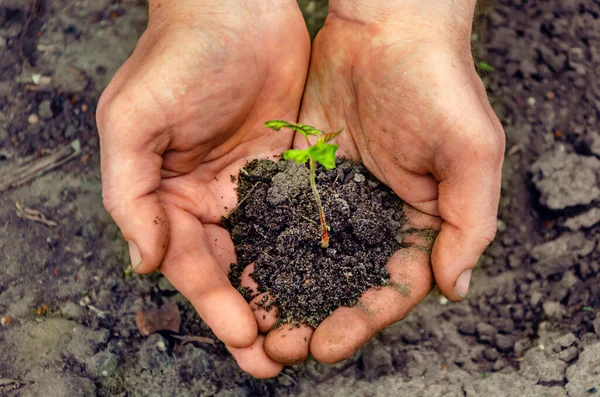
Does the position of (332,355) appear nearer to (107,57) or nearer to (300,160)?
(300,160)

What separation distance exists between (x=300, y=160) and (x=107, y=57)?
206 cm

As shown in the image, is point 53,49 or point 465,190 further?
point 53,49

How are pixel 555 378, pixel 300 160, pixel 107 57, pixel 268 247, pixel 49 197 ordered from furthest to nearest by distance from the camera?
pixel 107 57, pixel 49 197, pixel 555 378, pixel 268 247, pixel 300 160

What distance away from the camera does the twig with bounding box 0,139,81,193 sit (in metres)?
3.62

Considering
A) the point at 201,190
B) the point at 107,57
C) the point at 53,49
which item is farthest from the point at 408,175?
the point at 53,49

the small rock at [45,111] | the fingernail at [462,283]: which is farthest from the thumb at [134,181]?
the fingernail at [462,283]

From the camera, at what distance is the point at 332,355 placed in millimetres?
2711

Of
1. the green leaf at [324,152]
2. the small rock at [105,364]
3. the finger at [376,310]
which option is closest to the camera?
the green leaf at [324,152]

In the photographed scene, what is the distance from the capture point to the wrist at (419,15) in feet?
9.96

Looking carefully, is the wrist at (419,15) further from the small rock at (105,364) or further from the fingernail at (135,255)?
the small rock at (105,364)

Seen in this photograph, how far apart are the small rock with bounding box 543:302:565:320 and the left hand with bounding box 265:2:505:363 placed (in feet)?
2.58

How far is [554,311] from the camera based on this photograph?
3.40m

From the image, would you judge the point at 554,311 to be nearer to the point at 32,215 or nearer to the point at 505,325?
the point at 505,325

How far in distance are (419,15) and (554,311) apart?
178 cm
